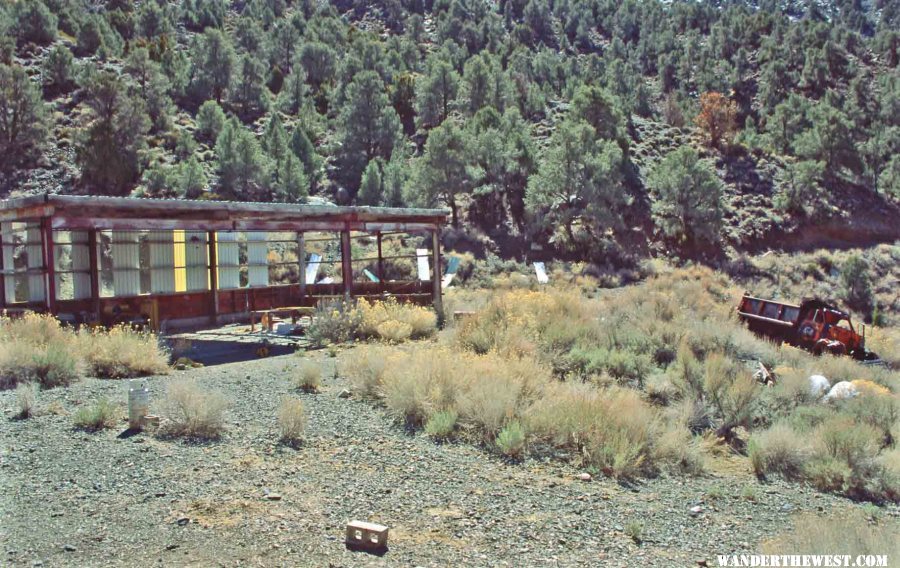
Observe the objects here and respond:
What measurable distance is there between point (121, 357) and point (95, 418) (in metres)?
3.74

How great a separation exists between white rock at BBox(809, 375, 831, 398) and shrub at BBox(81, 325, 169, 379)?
34.0 ft

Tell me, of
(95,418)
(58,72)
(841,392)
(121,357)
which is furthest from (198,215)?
(58,72)

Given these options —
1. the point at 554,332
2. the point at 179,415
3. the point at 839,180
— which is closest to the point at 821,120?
the point at 839,180

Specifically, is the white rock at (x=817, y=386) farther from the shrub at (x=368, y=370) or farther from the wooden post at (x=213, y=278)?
the wooden post at (x=213, y=278)

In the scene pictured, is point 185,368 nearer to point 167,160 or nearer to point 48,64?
point 167,160

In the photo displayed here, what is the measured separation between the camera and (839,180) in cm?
5350

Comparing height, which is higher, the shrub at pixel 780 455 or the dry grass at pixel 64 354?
the dry grass at pixel 64 354

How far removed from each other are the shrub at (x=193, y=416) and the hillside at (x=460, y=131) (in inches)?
1350

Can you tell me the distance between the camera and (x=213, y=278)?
19.3m

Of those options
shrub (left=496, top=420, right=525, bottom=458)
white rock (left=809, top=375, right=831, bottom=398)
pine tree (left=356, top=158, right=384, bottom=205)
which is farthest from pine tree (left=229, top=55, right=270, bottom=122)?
shrub (left=496, top=420, right=525, bottom=458)

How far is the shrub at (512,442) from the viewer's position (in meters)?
7.79

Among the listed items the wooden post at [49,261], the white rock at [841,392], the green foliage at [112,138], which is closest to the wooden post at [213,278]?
the wooden post at [49,261]

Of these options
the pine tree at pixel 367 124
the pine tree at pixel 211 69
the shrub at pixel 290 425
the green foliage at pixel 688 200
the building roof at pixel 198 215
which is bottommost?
the shrub at pixel 290 425

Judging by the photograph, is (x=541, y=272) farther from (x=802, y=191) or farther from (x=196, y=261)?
(x=802, y=191)
